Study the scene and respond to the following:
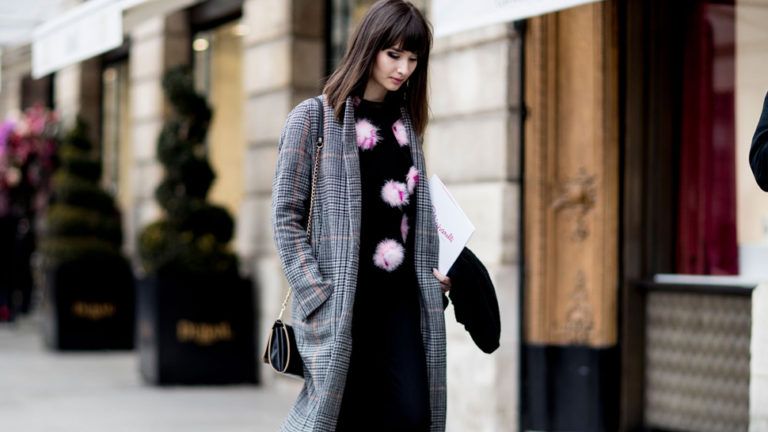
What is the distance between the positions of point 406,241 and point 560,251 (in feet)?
11.8

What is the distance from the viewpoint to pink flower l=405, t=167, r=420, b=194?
359 centimetres

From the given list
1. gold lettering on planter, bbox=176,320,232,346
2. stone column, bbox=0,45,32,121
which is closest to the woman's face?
gold lettering on planter, bbox=176,320,232,346

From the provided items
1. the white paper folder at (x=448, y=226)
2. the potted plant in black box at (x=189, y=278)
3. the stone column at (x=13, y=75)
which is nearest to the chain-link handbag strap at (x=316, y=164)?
the white paper folder at (x=448, y=226)

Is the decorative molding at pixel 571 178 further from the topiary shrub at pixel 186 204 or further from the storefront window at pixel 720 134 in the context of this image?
the topiary shrub at pixel 186 204

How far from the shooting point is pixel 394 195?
11.7 ft

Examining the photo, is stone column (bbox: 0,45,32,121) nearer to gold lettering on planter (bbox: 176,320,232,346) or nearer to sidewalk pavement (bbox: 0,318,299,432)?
sidewalk pavement (bbox: 0,318,299,432)

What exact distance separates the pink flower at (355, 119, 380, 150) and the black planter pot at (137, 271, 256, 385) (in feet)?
20.8

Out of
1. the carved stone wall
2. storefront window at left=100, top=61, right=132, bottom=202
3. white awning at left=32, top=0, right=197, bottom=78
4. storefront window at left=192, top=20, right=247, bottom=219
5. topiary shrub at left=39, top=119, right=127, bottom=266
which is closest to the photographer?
the carved stone wall

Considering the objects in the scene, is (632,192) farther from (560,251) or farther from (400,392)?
(400,392)

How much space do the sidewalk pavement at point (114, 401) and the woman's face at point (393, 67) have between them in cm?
446

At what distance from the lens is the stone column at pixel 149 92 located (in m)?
12.2

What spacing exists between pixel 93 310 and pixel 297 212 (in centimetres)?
954

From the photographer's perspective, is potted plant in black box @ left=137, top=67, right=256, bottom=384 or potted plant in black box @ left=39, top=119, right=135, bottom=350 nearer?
potted plant in black box @ left=137, top=67, right=256, bottom=384

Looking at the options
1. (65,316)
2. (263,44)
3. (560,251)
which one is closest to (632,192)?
(560,251)
